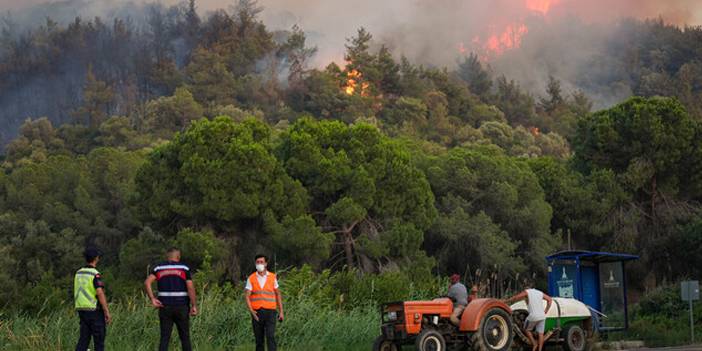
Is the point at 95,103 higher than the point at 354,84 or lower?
higher

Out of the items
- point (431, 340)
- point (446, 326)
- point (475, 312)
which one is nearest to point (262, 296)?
point (431, 340)

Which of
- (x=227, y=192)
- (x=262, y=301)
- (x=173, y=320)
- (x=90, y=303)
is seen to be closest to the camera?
(x=90, y=303)

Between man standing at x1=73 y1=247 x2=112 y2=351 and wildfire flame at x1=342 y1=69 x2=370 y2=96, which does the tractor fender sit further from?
wildfire flame at x1=342 y1=69 x2=370 y2=96

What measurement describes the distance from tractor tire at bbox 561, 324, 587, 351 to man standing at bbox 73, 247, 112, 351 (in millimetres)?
8375

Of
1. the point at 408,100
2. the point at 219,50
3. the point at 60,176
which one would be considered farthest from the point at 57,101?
the point at 60,176

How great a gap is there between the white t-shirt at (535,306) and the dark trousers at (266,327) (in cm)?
473

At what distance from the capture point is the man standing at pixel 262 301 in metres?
15.9

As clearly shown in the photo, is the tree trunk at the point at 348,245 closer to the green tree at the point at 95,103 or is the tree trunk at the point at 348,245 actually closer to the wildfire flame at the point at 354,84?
the wildfire flame at the point at 354,84

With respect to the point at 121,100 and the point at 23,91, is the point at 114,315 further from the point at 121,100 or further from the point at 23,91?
the point at 23,91

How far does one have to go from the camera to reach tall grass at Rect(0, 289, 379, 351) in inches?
699

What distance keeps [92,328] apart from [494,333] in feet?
21.7

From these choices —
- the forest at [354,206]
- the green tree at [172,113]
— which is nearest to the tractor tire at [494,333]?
the forest at [354,206]

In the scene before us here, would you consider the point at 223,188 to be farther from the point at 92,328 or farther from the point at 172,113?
the point at 172,113

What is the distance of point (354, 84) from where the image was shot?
5025 inches
